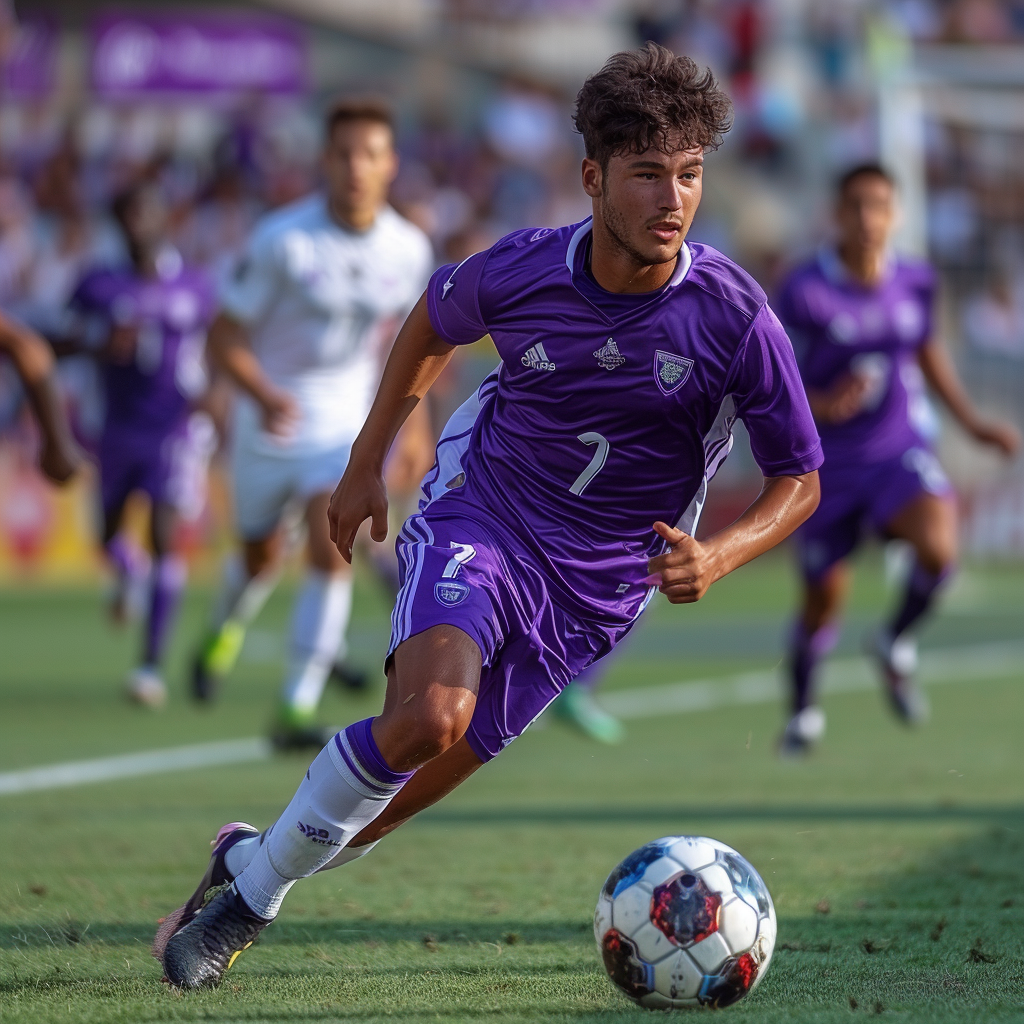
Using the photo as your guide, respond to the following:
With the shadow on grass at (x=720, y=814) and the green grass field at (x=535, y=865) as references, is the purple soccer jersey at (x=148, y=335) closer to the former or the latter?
the green grass field at (x=535, y=865)

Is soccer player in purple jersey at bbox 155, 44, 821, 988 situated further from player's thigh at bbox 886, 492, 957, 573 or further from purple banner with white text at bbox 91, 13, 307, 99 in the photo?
purple banner with white text at bbox 91, 13, 307, 99

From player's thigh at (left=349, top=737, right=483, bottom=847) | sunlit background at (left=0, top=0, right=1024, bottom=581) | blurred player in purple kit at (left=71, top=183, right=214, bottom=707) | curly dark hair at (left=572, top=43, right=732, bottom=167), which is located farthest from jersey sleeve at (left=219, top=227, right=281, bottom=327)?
sunlit background at (left=0, top=0, right=1024, bottom=581)

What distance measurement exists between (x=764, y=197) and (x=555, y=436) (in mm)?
19653

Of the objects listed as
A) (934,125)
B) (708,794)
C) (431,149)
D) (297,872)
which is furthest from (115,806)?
(431,149)

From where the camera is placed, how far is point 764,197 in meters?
23.2

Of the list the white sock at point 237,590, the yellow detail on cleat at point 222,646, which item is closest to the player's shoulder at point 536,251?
the white sock at point 237,590

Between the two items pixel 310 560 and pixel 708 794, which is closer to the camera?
pixel 708 794

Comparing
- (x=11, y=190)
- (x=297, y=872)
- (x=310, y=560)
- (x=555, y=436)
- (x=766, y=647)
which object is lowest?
(x=766, y=647)

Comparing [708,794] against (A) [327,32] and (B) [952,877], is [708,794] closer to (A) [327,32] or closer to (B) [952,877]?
(B) [952,877]

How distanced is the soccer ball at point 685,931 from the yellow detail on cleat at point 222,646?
5537mm

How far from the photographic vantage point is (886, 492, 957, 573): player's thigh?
318 inches

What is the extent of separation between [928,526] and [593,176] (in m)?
4.50

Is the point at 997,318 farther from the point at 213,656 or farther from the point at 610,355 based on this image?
the point at 610,355

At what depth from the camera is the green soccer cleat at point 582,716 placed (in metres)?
8.58
